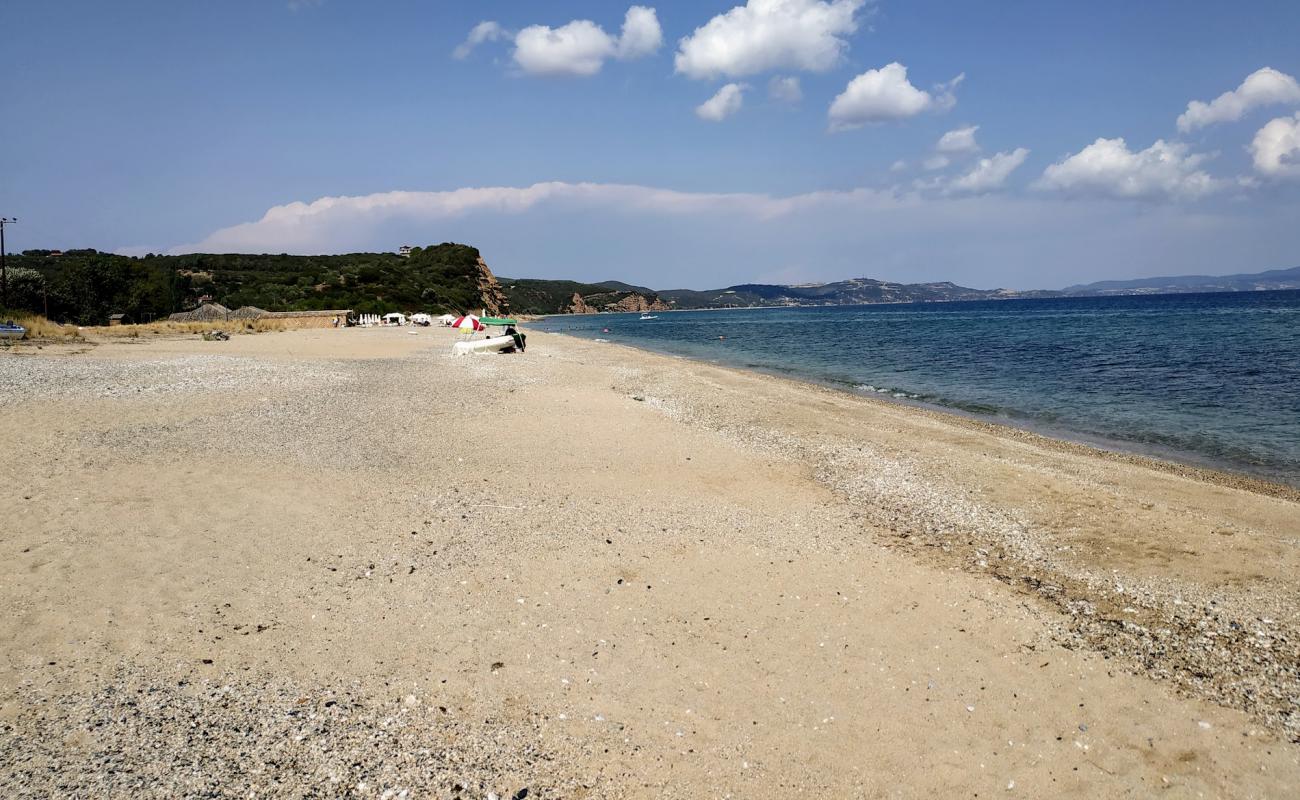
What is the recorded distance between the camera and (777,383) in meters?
27.4

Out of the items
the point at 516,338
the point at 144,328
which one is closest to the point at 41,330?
the point at 144,328

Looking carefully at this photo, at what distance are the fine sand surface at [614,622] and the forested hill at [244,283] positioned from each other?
167 ft

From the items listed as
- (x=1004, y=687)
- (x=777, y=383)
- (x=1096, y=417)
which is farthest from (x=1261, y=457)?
(x=777, y=383)

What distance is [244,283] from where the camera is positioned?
81.6 m

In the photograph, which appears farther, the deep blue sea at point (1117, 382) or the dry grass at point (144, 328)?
the dry grass at point (144, 328)

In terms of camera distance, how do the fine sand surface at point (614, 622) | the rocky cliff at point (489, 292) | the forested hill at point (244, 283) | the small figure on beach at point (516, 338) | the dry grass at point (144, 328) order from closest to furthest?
the fine sand surface at point (614, 622)
the dry grass at point (144, 328)
the small figure on beach at point (516, 338)
the forested hill at point (244, 283)
the rocky cliff at point (489, 292)

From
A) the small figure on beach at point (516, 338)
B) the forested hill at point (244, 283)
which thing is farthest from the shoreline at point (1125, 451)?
the forested hill at point (244, 283)

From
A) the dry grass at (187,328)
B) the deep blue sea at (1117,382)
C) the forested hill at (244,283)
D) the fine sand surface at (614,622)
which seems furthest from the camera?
the forested hill at (244,283)

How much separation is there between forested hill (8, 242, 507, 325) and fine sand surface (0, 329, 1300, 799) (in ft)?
167

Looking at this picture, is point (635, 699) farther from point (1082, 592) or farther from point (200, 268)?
point (200, 268)

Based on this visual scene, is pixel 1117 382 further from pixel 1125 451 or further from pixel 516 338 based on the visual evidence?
pixel 516 338

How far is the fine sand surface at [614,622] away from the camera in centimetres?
433

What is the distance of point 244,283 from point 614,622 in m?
92.1

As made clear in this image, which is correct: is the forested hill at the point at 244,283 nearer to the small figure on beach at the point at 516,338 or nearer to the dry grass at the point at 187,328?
the dry grass at the point at 187,328
